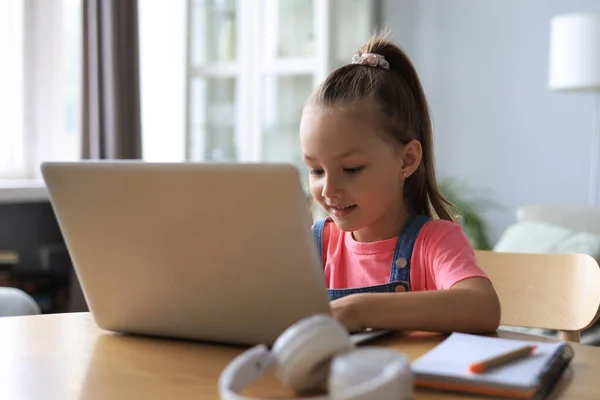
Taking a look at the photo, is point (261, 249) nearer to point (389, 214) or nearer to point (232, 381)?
point (232, 381)

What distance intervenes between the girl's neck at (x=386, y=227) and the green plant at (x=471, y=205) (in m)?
2.46

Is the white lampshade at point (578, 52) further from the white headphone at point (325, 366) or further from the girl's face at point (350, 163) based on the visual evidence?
the white headphone at point (325, 366)

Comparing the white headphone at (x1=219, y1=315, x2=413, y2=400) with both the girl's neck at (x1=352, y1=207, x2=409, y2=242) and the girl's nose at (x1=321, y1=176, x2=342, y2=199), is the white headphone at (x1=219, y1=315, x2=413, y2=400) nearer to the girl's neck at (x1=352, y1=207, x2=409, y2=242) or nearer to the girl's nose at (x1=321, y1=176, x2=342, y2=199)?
the girl's nose at (x1=321, y1=176, x2=342, y2=199)

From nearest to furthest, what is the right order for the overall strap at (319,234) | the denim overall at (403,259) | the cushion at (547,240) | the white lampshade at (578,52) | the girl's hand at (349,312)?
the girl's hand at (349,312)
the denim overall at (403,259)
the overall strap at (319,234)
the cushion at (547,240)
the white lampshade at (578,52)

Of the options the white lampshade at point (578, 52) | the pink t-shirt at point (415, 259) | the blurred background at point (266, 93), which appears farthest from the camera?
the white lampshade at point (578, 52)

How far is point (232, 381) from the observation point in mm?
616

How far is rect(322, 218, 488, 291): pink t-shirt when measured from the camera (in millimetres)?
A: 1188

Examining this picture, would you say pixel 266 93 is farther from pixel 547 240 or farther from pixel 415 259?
pixel 415 259

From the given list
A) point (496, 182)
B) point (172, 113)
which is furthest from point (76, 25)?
point (496, 182)

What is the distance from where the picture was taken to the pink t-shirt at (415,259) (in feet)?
3.90

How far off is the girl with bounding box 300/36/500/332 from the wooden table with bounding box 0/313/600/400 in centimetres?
19

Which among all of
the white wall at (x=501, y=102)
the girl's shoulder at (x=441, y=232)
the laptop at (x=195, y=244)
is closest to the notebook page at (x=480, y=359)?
the laptop at (x=195, y=244)

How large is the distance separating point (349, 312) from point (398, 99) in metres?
0.49

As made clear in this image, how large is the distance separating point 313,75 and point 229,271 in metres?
2.92
